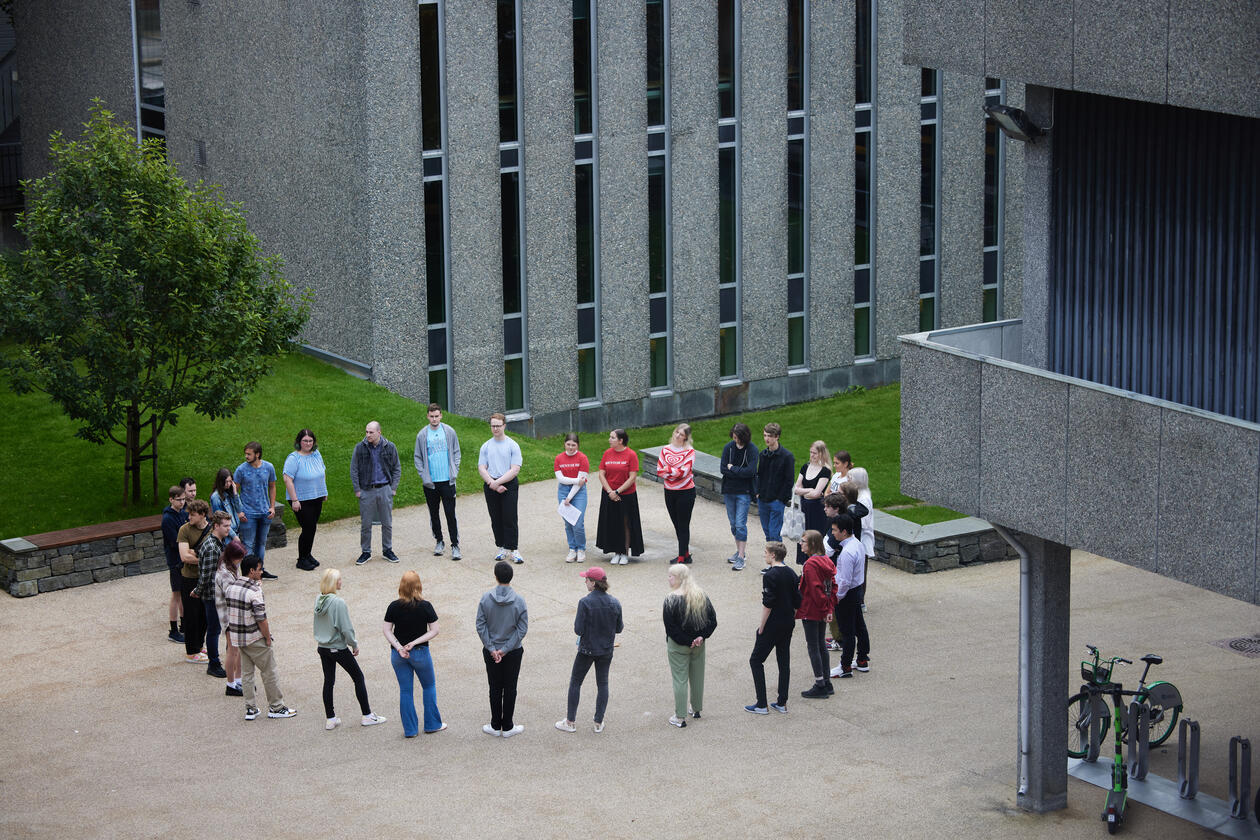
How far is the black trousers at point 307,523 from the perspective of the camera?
1786 centimetres

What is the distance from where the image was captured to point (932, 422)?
12039 millimetres

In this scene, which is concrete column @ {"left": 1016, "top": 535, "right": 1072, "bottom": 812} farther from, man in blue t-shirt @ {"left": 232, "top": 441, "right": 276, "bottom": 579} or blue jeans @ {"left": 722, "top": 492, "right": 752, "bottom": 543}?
man in blue t-shirt @ {"left": 232, "top": 441, "right": 276, "bottom": 579}

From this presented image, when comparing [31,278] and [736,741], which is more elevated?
[31,278]

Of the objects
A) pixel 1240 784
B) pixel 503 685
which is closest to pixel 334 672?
pixel 503 685

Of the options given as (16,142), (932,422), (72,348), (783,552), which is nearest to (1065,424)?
(932,422)

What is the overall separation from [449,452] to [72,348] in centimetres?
455

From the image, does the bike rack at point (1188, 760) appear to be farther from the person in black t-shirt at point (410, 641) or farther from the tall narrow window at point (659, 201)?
the tall narrow window at point (659, 201)

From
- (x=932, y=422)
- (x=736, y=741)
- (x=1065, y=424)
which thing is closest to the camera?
(x=1065, y=424)

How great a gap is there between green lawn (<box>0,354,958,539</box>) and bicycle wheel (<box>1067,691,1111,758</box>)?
7.01 meters

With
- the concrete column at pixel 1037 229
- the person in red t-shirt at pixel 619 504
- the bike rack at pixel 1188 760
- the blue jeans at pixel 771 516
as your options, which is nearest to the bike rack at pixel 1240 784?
the bike rack at pixel 1188 760

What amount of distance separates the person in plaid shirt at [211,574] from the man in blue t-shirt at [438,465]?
3735 millimetres

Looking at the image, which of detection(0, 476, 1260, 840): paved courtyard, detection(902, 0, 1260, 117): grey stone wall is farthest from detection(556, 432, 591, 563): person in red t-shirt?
detection(902, 0, 1260, 117): grey stone wall

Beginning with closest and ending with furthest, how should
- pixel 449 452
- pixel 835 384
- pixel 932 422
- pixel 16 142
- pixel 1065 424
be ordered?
pixel 1065 424 < pixel 932 422 < pixel 449 452 < pixel 835 384 < pixel 16 142

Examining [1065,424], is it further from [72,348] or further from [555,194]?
[555,194]
